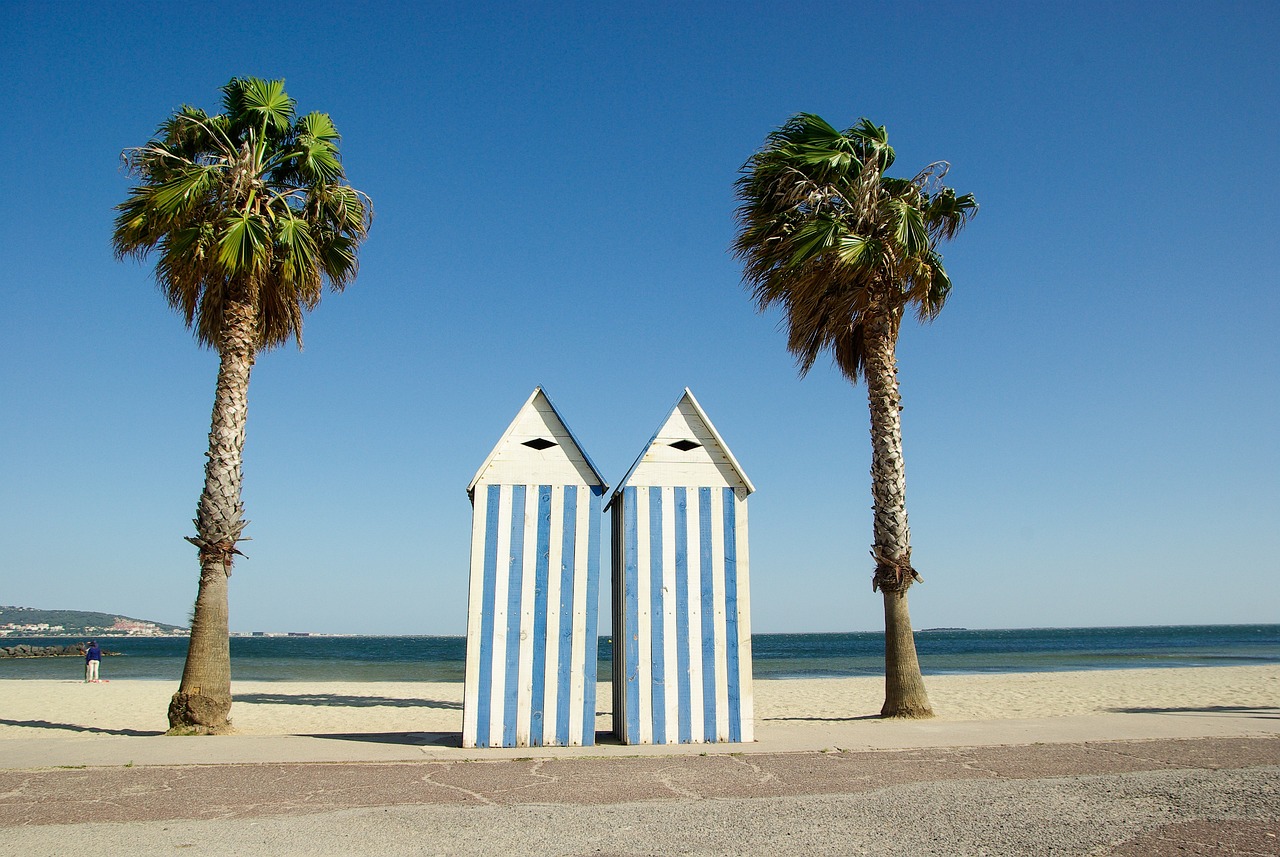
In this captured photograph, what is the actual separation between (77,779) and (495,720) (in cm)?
393

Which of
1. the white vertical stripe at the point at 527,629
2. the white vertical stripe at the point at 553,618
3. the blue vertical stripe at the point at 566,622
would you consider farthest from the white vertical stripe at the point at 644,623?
the white vertical stripe at the point at 527,629

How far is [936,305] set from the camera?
14.7 metres

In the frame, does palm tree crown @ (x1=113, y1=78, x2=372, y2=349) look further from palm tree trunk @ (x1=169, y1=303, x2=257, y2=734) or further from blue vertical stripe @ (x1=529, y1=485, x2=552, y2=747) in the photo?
blue vertical stripe @ (x1=529, y1=485, x2=552, y2=747)

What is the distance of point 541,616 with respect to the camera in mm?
9227

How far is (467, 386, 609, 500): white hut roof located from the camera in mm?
9516

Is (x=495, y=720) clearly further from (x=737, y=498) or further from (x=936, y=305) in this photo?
(x=936, y=305)

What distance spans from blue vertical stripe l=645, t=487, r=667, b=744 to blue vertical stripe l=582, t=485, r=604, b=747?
2.10 feet

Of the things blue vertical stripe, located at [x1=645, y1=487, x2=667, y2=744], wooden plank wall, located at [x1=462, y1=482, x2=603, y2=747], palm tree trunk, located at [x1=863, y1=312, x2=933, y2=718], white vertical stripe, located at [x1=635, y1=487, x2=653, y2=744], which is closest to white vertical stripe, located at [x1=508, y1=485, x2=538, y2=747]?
wooden plank wall, located at [x1=462, y1=482, x2=603, y2=747]

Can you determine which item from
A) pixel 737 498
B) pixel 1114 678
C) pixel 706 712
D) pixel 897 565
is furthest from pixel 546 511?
pixel 1114 678

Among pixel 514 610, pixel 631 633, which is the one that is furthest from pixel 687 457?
pixel 514 610

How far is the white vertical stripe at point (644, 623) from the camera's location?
9287 mm

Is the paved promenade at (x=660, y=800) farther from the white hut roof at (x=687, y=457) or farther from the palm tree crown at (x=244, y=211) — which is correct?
the palm tree crown at (x=244, y=211)

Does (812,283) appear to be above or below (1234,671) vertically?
above

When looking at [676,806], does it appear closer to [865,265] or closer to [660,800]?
[660,800]
